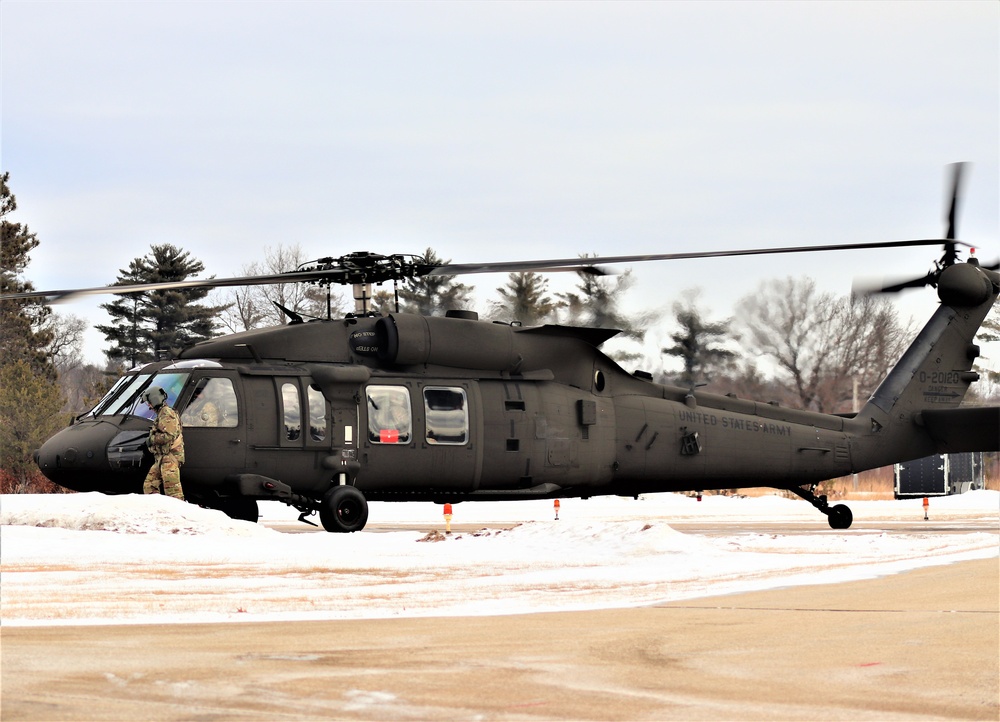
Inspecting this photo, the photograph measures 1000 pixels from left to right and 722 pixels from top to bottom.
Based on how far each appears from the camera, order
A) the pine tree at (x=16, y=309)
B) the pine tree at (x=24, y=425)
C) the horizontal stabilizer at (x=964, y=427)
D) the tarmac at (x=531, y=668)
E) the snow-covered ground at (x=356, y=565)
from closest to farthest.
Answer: the tarmac at (x=531, y=668)
the snow-covered ground at (x=356, y=565)
the horizontal stabilizer at (x=964, y=427)
the pine tree at (x=24, y=425)
the pine tree at (x=16, y=309)

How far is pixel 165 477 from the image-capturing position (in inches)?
671

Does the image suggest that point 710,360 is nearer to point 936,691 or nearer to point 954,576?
point 954,576

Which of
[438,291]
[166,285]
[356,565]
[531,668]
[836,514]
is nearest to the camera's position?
[531,668]

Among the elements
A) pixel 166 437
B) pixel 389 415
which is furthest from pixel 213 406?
pixel 389 415

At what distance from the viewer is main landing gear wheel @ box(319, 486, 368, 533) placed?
1797 cm

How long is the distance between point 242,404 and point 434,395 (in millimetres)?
3009

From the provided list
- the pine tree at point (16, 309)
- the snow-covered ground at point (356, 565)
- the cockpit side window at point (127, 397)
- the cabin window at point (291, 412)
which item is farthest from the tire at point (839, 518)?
the pine tree at point (16, 309)

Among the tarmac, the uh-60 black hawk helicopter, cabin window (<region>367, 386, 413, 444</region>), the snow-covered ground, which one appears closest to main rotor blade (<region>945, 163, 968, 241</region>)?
the uh-60 black hawk helicopter

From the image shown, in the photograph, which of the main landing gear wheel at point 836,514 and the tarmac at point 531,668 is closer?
the tarmac at point 531,668

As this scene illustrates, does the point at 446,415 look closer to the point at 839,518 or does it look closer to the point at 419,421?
the point at 419,421

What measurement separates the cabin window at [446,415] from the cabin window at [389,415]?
13.1 inches

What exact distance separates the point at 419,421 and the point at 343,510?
77.4 inches

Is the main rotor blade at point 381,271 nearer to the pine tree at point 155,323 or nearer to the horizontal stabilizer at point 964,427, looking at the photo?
the horizontal stabilizer at point 964,427

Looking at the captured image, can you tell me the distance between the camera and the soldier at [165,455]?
17.1m
